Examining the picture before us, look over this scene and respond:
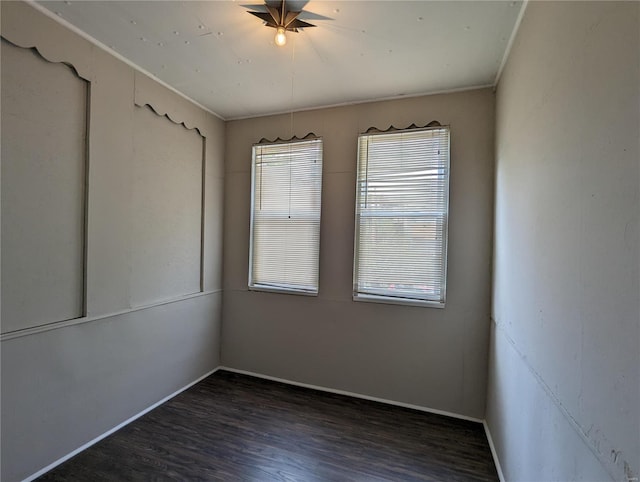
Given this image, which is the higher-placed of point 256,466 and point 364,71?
point 364,71

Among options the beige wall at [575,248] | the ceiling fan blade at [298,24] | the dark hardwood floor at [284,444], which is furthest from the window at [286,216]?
the beige wall at [575,248]

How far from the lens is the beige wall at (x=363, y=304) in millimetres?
2504

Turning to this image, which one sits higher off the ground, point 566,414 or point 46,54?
point 46,54

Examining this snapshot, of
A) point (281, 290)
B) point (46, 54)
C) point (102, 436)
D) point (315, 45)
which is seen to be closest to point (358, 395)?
point (281, 290)

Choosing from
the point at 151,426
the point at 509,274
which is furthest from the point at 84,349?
the point at 509,274

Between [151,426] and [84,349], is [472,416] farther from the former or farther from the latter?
[84,349]

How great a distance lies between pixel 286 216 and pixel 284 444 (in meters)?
2.02

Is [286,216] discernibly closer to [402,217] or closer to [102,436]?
[402,217]

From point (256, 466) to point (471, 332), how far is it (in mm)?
1952

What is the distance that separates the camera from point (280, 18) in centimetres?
168

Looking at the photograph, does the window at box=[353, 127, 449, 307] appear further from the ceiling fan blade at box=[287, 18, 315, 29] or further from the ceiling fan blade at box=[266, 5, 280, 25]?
the ceiling fan blade at box=[266, 5, 280, 25]

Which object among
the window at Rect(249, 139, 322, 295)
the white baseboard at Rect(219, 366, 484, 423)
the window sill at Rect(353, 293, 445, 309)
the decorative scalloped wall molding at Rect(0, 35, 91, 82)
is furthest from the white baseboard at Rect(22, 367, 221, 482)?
the decorative scalloped wall molding at Rect(0, 35, 91, 82)

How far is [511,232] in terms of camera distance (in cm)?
182

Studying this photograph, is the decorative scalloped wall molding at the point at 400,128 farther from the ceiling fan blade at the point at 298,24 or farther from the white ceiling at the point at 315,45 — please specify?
the ceiling fan blade at the point at 298,24
